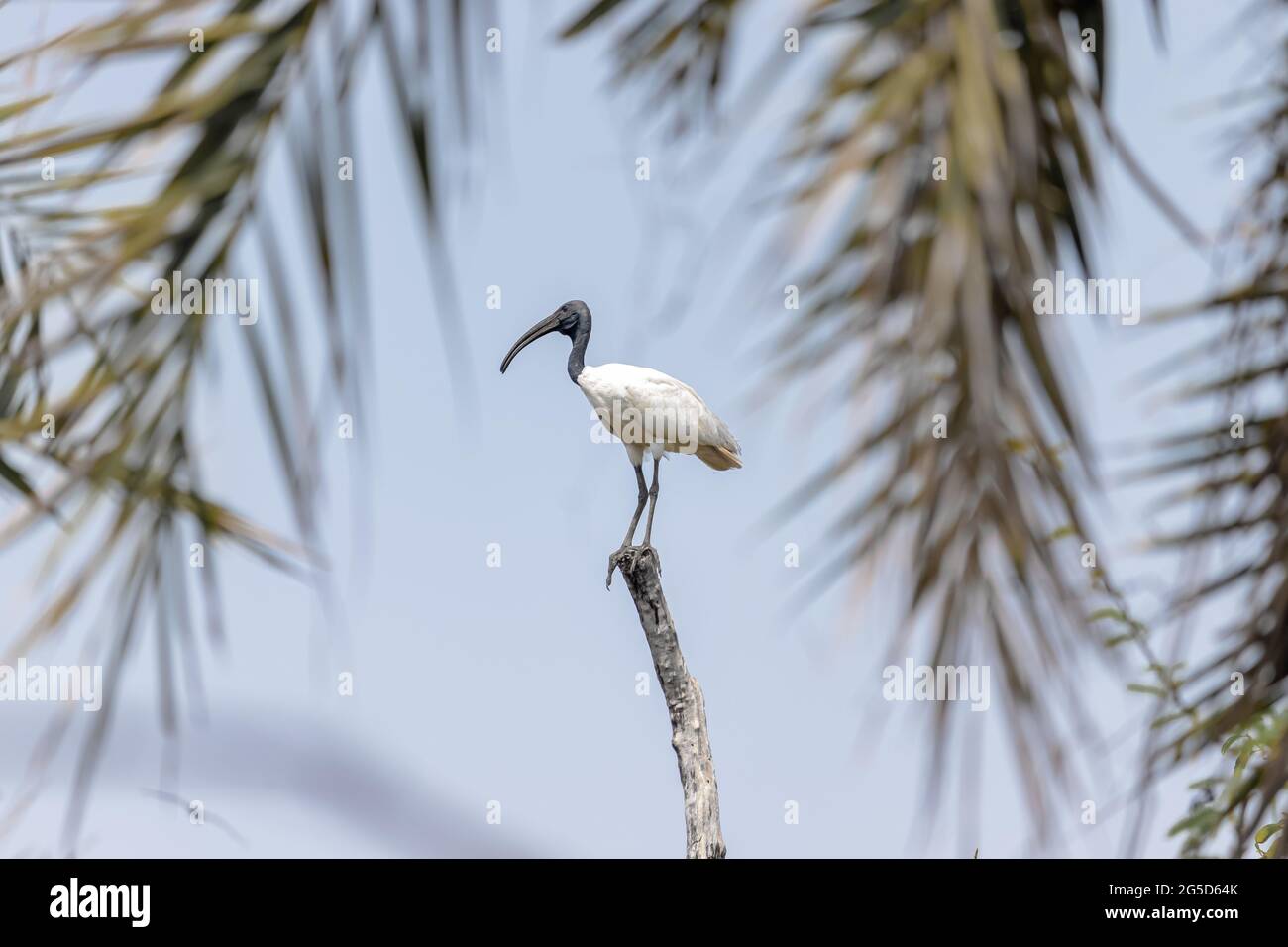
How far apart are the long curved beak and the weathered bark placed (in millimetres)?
1649

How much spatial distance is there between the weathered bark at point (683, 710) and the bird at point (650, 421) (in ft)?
0.76

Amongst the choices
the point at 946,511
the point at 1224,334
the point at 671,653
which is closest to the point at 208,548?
the point at 946,511

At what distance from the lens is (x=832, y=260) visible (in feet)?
3.31

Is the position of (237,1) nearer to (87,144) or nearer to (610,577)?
(87,144)

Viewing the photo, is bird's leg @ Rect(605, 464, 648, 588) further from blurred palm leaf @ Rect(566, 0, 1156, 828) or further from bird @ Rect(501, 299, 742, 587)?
blurred palm leaf @ Rect(566, 0, 1156, 828)

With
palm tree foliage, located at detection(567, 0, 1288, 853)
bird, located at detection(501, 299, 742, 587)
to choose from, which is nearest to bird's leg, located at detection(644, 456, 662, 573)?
bird, located at detection(501, 299, 742, 587)

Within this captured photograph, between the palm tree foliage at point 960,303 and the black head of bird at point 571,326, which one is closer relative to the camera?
the palm tree foliage at point 960,303

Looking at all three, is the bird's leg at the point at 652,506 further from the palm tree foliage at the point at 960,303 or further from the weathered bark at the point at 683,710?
the palm tree foliage at the point at 960,303

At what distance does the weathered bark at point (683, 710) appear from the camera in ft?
19.3

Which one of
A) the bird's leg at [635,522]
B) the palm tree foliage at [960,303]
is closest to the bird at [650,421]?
the bird's leg at [635,522]

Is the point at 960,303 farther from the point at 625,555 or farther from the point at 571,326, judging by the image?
the point at 571,326

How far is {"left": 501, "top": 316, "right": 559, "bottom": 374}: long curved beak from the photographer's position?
729 centimetres

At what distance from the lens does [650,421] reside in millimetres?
6586

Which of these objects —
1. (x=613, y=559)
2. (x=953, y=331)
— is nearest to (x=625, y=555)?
(x=613, y=559)
